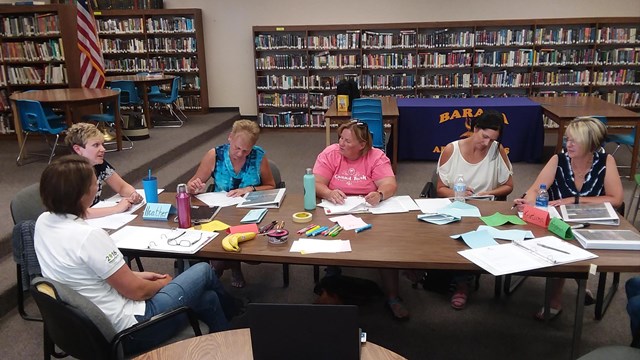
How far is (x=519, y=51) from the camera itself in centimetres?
826

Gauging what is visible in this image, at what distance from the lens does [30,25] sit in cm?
704

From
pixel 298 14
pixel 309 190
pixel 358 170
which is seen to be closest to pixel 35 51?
pixel 298 14

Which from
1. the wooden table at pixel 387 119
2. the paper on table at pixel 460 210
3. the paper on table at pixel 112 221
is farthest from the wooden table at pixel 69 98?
the paper on table at pixel 460 210

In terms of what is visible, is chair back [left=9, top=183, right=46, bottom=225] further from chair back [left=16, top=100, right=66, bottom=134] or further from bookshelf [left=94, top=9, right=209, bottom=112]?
bookshelf [left=94, top=9, right=209, bottom=112]

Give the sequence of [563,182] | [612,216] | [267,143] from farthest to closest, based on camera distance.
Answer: [267,143] → [563,182] → [612,216]

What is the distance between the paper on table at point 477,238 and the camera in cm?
218

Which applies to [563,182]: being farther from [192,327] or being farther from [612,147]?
[612,147]

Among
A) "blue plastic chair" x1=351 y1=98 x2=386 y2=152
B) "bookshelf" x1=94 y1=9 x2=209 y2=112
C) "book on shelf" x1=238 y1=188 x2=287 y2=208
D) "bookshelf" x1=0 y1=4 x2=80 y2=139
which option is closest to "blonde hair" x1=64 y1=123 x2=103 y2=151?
"book on shelf" x1=238 y1=188 x2=287 y2=208

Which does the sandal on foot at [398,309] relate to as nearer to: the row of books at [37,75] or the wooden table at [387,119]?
the wooden table at [387,119]

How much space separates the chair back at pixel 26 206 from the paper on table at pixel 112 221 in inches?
12.6

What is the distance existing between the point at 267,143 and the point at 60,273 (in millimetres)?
6441

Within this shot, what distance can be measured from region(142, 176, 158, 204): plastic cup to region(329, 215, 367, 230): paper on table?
3.44 ft

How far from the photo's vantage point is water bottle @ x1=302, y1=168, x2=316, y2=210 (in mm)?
2611

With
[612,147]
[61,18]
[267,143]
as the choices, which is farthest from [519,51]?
[61,18]
